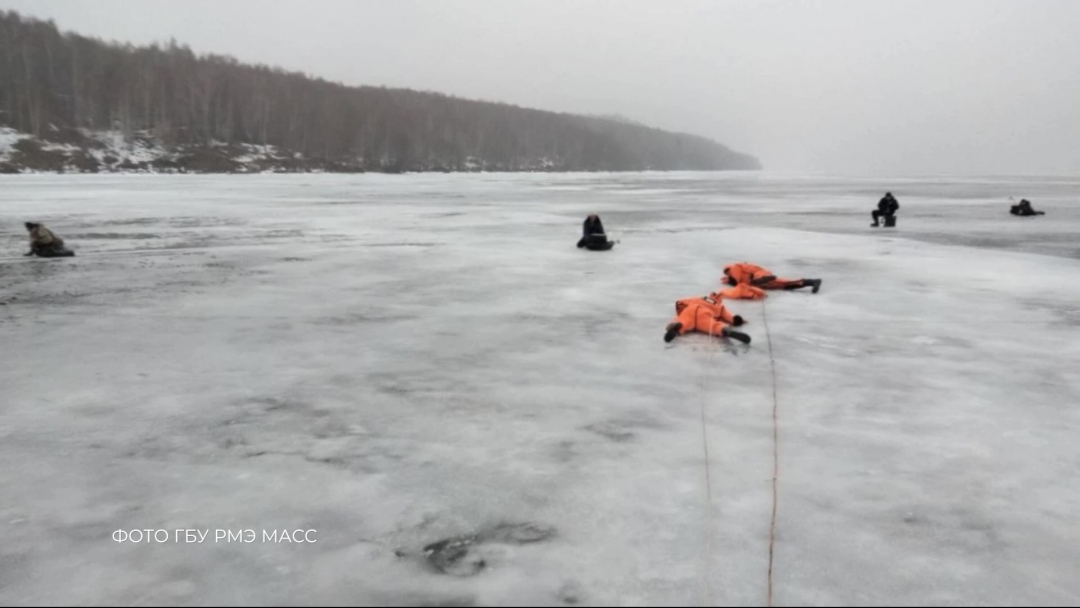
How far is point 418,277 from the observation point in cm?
1030

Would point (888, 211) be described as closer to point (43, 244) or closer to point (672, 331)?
point (672, 331)

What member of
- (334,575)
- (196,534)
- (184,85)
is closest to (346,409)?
(196,534)

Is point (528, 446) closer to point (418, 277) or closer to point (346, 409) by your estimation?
point (346, 409)

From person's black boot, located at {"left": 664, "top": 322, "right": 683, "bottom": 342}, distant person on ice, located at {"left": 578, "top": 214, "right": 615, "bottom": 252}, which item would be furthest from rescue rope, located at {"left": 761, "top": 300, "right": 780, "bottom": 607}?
distant person on ice, located at {"left": 578, "top": 214, "right": 615, "bottom": 252}

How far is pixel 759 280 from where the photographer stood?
30.6 ft

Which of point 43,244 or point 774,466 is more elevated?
point 43,244

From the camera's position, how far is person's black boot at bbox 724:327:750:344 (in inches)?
245

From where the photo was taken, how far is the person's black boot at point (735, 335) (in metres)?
6.23

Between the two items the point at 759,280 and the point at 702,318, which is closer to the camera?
the point at 702,318

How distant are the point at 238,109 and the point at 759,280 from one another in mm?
93914

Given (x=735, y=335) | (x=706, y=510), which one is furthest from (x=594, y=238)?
(x=706, y=510)

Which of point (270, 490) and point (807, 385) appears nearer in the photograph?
point (270, 490)

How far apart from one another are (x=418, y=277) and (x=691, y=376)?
222 inches

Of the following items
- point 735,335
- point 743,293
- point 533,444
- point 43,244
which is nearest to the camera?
point 533,444
